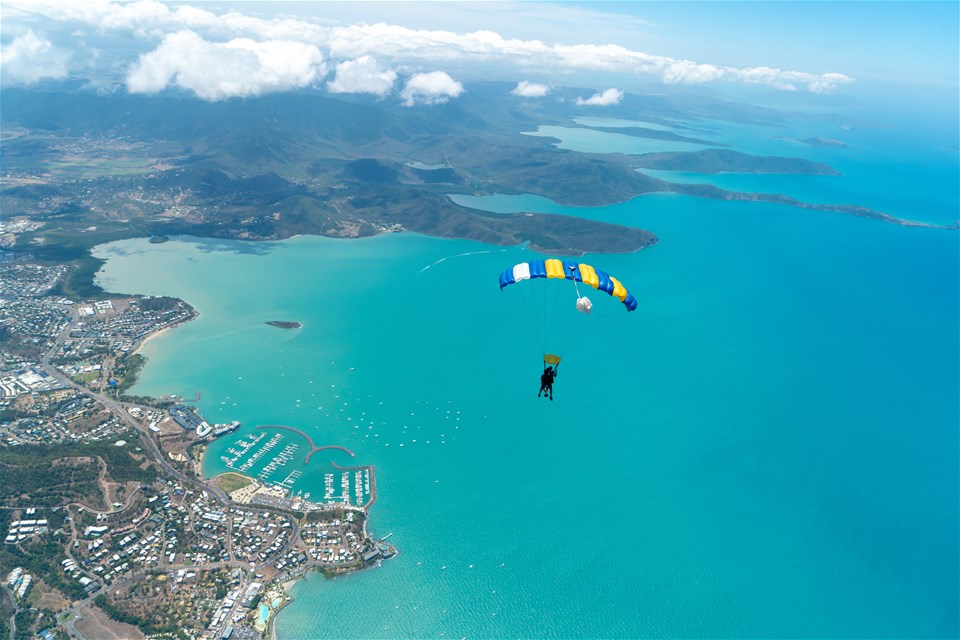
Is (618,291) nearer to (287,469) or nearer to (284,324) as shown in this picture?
(287,469)

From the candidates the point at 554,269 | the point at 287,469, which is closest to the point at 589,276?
the point at 554,269

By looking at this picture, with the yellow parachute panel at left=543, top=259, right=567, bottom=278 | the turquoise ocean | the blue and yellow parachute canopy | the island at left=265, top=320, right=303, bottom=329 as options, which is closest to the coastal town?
the turquoise ocean

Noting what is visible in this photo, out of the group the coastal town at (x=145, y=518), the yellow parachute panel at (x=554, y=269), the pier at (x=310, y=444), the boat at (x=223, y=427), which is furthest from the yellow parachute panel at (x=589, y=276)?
the boat at (x=223, y=427)

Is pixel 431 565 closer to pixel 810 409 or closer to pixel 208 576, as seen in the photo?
pixel 208 576

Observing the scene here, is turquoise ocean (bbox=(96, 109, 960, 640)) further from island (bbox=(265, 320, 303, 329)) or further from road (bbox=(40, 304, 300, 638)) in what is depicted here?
road (bbox=(40, 304, 300, 638))

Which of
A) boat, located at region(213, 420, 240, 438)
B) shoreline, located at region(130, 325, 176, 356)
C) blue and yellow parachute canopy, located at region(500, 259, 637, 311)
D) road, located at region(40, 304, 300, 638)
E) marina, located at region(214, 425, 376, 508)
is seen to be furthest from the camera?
shoreline, located at region(130, 325, 176, 356)

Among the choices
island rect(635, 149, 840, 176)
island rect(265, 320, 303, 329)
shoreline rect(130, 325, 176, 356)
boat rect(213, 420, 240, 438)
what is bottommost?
boat rect(213, 420, 240, 438)
